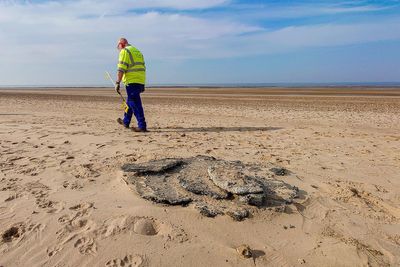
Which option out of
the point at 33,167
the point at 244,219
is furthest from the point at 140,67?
the point at 244,219

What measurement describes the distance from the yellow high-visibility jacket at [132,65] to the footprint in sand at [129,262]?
20.5 ft

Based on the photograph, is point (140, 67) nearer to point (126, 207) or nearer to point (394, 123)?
point (126, 207)

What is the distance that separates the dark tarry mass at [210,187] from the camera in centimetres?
346

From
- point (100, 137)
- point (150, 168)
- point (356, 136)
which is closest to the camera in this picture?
point (150, 168)

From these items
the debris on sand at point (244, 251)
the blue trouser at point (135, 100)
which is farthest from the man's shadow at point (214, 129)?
the debris on sand at point (244, 251)

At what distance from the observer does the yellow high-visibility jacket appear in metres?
8.20

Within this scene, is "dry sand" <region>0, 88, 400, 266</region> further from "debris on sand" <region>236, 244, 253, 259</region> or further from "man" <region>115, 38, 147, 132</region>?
"man" <region>115, 38, 147, 132</region>

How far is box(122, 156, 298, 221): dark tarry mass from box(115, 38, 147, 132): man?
13.4ft

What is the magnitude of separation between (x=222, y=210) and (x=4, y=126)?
7249 mm

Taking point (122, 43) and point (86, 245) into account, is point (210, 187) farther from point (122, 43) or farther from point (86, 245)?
point (122, 43)

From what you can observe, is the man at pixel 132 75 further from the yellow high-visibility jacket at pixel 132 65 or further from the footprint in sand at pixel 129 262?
the footprint in sand at pixel 129 262

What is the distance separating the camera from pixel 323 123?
10766 millimetres

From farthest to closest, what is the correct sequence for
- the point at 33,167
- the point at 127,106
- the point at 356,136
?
the point at 127,106, the point at 356,136, the point at 33,167

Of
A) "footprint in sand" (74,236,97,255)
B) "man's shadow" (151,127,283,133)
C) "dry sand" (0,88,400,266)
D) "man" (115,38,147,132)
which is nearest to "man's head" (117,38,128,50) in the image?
"man" (115,38,147,132)
